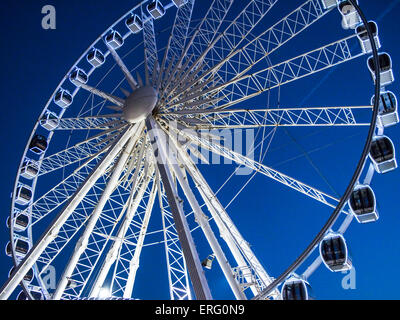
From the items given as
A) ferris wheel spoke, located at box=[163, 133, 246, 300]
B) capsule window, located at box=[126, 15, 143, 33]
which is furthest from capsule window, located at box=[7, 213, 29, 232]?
capsule window, located at box=[126, 15, 143, 33]

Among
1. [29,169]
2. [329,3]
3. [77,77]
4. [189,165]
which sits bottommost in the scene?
[189,165]

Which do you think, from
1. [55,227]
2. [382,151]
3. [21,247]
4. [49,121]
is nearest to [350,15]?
[382,151]

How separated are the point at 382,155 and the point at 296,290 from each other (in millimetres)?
4229

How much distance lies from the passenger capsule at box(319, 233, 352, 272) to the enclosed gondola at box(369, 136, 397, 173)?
2346 mm

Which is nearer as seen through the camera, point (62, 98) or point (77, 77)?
point (62, 98)

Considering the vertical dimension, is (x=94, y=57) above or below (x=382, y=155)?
above

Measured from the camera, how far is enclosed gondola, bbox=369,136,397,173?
10070 mm

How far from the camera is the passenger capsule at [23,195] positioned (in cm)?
1695

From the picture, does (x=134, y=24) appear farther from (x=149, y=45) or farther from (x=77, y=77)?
(x=77, y=77)

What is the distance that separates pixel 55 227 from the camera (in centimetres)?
1237

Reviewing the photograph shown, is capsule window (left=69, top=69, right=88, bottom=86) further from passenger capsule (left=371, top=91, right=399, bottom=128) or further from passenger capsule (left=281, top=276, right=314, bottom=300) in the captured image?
passenger capsule (left=281, top=276, right=314, bottom=300)

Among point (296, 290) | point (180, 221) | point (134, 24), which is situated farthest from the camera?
point (134, 24)
